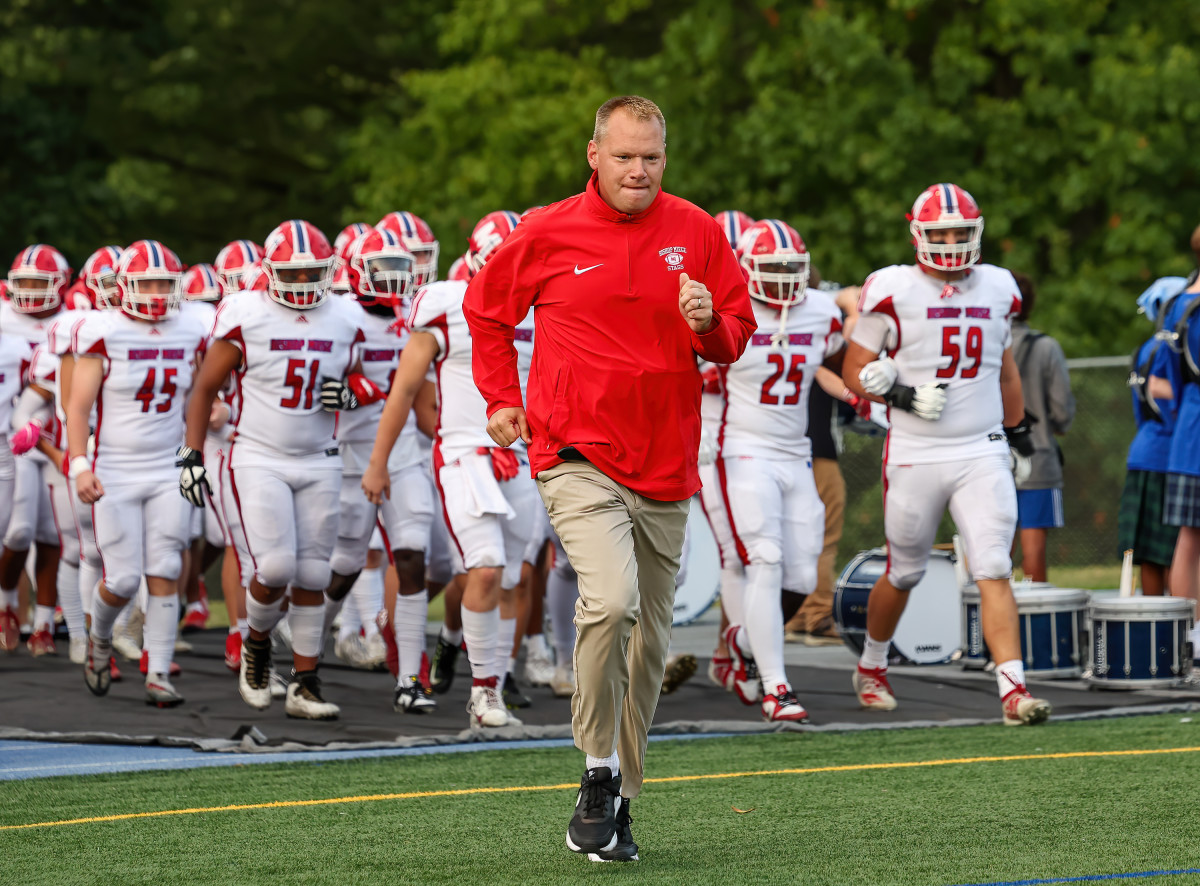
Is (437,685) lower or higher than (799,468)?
lower

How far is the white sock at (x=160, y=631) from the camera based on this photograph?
9125 mm

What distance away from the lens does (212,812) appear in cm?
631

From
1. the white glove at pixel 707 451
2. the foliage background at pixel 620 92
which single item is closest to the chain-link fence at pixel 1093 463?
the foliage background at pixel 620 92

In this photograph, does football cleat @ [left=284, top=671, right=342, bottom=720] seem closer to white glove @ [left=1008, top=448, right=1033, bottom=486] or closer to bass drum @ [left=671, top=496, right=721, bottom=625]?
white glove @ [left=1008, top=448, right=1033, bottom=486]

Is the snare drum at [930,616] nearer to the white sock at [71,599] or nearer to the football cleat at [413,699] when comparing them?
the football cleat at [413,699]

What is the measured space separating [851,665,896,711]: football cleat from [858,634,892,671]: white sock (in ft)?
0.05

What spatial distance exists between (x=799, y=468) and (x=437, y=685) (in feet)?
7.22

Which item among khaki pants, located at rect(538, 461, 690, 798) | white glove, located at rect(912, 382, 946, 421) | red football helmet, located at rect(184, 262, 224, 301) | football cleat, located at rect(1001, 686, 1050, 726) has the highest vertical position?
red football helmet, located at rect(184, 262, 224, 301)

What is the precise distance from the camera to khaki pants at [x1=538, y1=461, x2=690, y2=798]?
17.2 ft

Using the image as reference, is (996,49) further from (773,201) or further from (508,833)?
(508,833)

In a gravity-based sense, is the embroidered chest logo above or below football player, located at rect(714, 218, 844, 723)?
above

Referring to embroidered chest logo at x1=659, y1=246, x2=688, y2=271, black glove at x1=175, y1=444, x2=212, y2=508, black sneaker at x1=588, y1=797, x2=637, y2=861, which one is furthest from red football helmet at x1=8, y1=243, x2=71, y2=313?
black sneaker at x1=588, y1=797, x2=637, y2=861

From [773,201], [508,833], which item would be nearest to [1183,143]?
[773,201]

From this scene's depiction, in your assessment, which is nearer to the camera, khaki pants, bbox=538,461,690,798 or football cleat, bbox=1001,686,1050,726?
khaki pants, bbox=538,461,690,798
